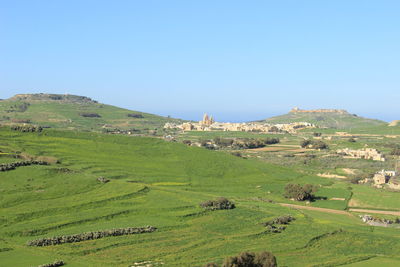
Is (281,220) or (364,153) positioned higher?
(364,153)

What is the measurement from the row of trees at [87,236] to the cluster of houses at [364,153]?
3943 inches

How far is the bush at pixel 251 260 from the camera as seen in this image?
122ft

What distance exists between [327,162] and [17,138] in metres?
80.7

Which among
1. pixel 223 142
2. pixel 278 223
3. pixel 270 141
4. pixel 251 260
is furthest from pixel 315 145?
pixel 251 260

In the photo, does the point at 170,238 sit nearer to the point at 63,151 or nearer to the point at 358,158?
the point at 63,151

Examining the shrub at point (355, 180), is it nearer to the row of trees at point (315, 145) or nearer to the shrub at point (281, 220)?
the shrub at point (281, 220)

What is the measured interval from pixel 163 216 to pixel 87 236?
13473 millimetres

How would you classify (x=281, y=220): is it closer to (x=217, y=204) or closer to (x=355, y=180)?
(x=217, y=204)

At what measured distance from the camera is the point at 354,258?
48.3 metres

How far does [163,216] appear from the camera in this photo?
60.0 metres

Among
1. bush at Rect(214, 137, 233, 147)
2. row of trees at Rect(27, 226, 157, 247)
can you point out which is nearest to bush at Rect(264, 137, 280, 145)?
bush at Rect(214, 137, 233, 147)

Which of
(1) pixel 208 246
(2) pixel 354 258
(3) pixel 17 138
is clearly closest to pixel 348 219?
(2) pixel 354 258

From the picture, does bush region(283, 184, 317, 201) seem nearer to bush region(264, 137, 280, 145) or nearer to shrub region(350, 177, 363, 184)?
shrub region(350, 177, 363, 184)

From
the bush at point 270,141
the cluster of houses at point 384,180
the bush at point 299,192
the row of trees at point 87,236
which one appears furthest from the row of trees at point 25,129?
the bush at point 270,141
